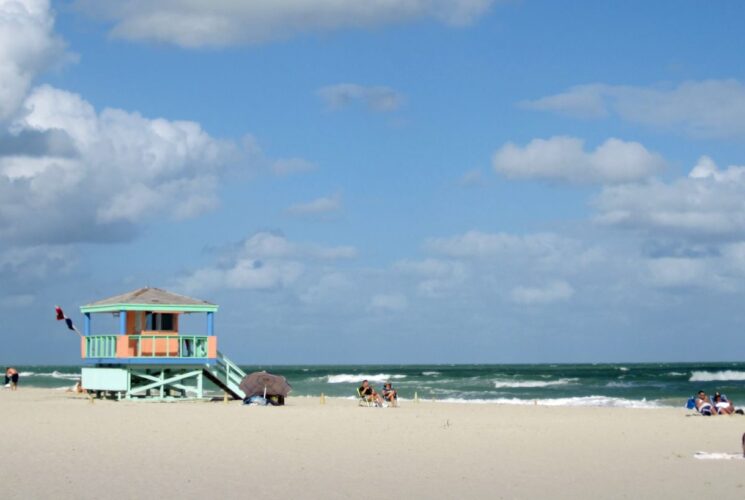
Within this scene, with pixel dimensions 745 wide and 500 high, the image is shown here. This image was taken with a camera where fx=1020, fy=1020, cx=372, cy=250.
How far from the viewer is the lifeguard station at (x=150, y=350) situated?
3084 cm

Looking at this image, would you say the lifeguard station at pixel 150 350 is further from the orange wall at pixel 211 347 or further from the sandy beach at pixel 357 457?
the sandy beach at pixel 357 457

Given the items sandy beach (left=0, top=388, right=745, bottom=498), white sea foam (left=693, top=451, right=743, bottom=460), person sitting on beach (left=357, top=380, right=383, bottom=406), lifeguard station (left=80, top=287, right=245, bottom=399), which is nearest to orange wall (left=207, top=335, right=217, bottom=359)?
lifeguard station (left=80, top=287, right=245, bottom=399)

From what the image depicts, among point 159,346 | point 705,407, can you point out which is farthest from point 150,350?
point 705,407

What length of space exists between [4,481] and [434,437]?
8.67 m

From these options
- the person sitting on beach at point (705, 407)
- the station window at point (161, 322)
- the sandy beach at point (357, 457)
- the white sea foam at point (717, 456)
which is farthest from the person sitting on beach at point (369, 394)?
the white sea foam at point (717, 456)

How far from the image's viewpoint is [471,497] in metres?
11.3

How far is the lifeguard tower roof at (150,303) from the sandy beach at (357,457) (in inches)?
260

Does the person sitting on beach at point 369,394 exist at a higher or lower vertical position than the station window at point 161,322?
lower

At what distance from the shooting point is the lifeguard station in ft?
101

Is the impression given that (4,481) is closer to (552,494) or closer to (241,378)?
(552,494)

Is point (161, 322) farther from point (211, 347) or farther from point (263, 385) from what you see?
point (263, 385)

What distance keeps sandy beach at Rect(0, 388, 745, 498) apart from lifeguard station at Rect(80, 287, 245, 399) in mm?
6694

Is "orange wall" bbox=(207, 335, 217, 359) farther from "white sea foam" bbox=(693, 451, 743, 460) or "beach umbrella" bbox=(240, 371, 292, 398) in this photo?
"white sea foam" bbox=(693, 451, 743, 460)

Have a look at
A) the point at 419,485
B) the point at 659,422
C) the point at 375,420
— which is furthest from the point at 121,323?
the point at 419,485
